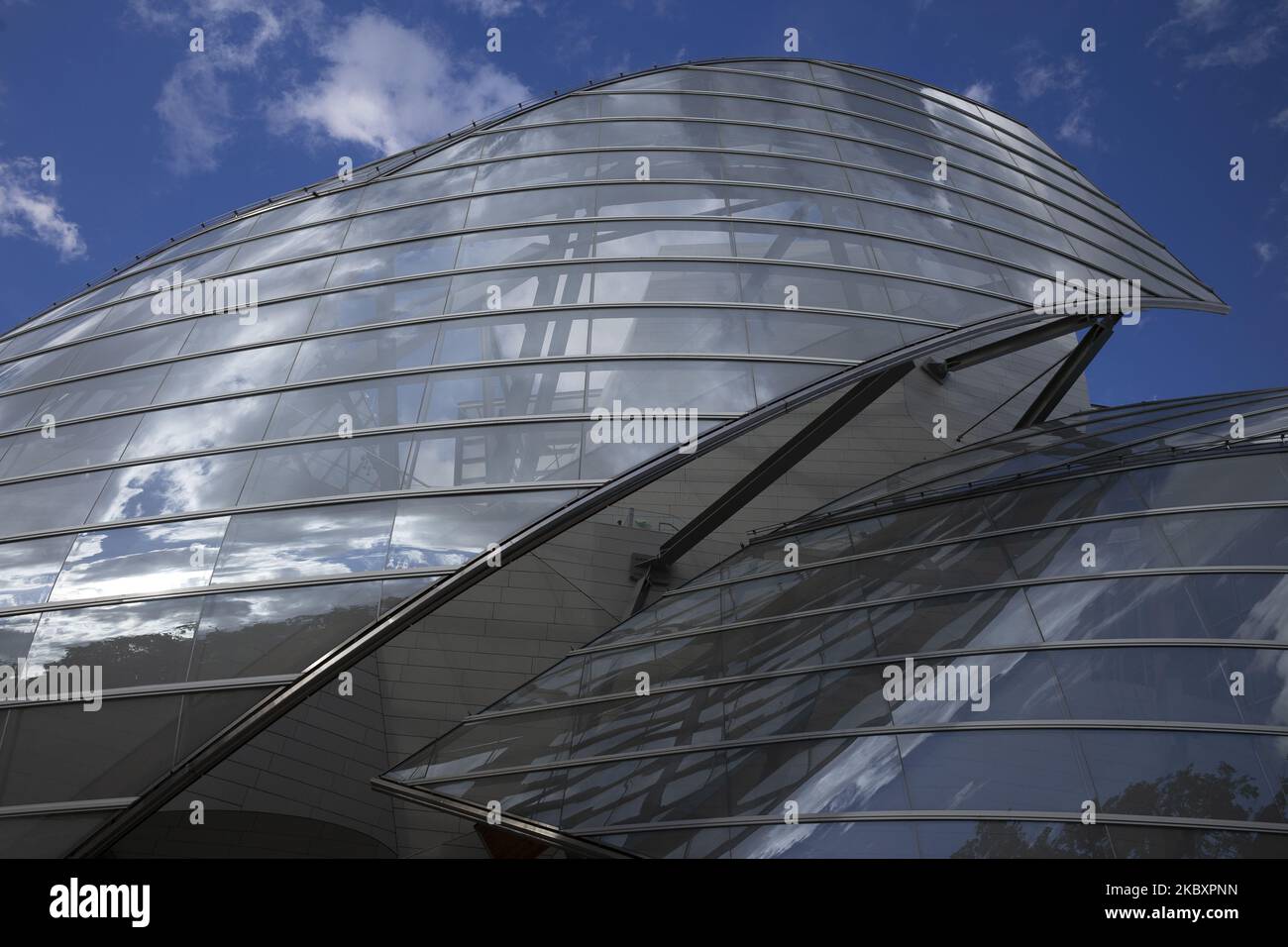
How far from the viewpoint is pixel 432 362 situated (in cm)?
1416

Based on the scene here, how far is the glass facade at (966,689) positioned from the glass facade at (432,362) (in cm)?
27

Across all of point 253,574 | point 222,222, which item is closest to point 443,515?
point 253,574

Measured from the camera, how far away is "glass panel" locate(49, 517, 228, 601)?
1193 cm

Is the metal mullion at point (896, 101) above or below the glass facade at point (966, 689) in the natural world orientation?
above

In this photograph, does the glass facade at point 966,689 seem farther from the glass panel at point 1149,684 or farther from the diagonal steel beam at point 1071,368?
the diagonal steel beam at point 1071,368

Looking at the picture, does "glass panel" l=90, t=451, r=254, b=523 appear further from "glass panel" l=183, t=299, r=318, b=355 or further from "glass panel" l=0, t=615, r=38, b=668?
"glass panel" l=183, t=299, r=318, b=355

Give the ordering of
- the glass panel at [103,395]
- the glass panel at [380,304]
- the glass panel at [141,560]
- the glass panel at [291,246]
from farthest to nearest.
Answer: the glass panel at [291,246]
the glass panel at [103,395]
the glass panel at [380,304]
the glass panel at [141,560]

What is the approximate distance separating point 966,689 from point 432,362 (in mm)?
8381

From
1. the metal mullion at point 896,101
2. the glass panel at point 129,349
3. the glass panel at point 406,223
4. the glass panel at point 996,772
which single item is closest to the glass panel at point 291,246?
the glass panel at point 406,223

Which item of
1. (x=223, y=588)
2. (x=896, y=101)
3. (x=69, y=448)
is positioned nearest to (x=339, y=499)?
(x=223, y=588)

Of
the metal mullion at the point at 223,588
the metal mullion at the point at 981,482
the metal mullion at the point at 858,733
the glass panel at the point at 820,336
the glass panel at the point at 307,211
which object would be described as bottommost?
the metal mullion at the point at 858,733

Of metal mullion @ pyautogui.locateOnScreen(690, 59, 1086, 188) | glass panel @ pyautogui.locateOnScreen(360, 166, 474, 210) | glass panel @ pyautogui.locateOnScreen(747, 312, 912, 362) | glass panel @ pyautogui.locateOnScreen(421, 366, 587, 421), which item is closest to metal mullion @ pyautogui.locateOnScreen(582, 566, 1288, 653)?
glass panel @ pyautogui.locateOnScreen(747, 312, 912, 362)

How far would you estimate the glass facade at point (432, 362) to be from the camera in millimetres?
11195
